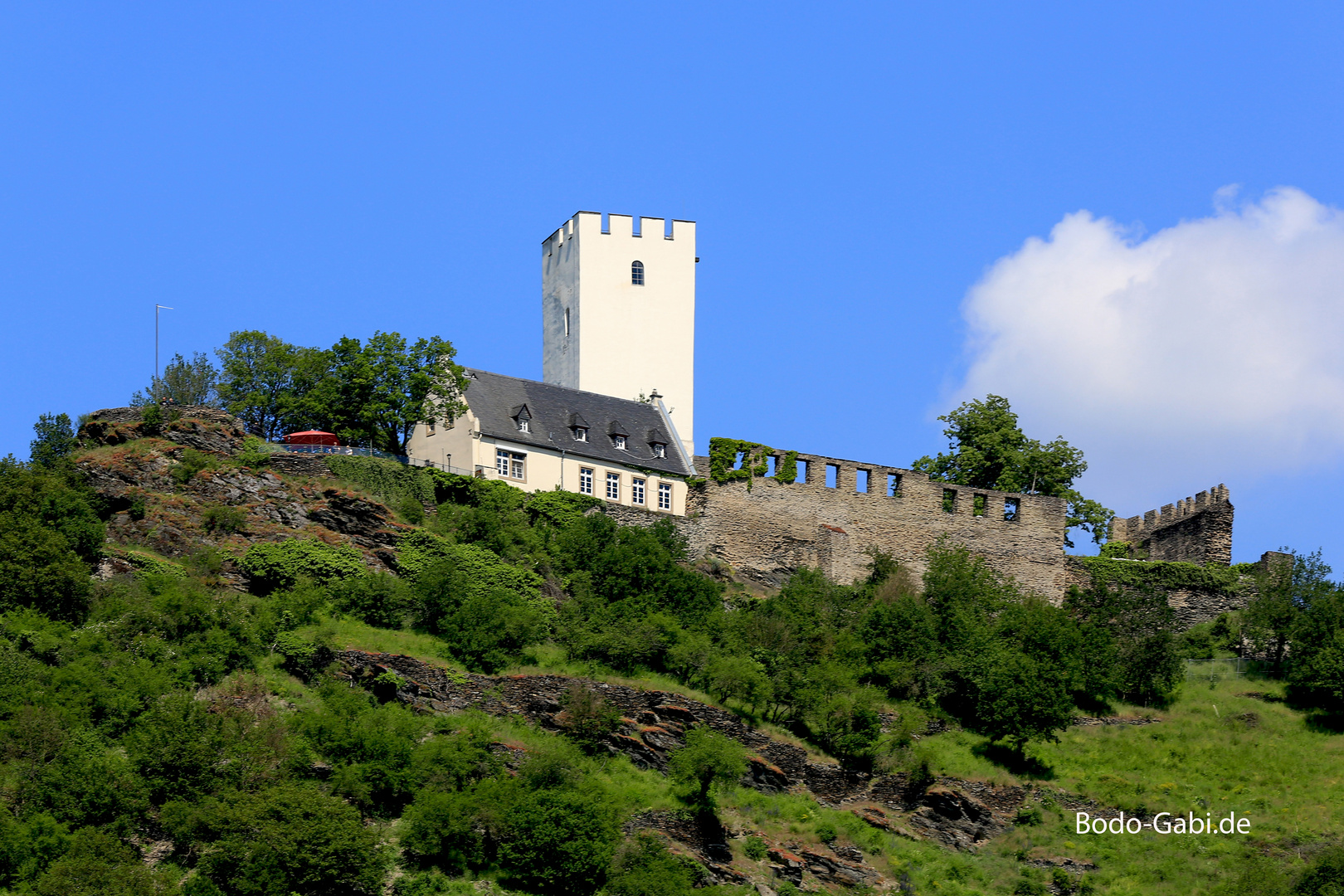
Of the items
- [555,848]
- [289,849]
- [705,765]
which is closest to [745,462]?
[705,765]

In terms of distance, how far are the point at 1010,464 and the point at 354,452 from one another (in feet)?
103

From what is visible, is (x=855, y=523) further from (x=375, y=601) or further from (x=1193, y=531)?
(x=375, y=601)

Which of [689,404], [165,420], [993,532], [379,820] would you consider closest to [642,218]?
[689,404]

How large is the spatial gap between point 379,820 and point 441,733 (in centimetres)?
411

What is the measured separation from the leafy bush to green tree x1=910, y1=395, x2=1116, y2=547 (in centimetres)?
3317

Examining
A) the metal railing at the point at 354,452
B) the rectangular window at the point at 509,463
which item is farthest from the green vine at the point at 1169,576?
the metal railing at the point at 354,452

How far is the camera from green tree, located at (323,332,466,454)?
253 ft

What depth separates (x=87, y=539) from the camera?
64438 mm

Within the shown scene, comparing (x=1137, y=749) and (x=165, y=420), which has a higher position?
(x=165, y=420)

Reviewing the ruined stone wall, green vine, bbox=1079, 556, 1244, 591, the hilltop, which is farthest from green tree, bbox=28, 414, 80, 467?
green vine, bbox=1079, 556, 1244, 591

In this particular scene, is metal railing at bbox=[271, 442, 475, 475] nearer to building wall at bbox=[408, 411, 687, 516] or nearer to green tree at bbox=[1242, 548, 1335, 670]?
building wall at bbox=[408, 411, 687, 516]

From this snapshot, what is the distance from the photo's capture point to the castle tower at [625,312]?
88.8m

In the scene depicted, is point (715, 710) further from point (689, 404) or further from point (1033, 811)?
point (689, 404)

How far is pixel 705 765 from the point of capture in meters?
59.2
